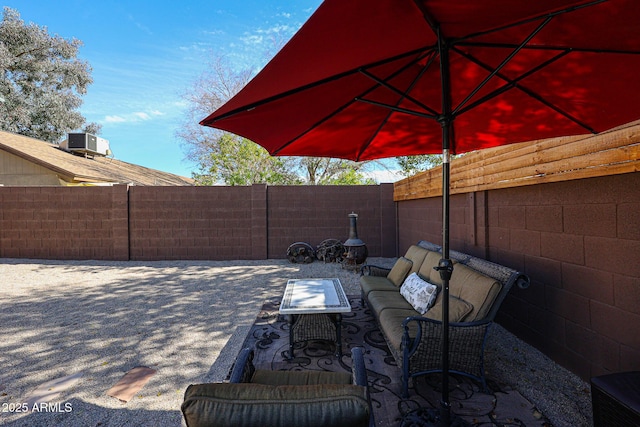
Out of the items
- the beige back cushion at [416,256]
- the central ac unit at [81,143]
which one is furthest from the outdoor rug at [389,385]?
the central ac unit at [81,143]

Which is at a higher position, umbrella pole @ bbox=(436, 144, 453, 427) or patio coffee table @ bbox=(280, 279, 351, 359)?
umbrella pole @ bbox=(436, 144, 453, 427)

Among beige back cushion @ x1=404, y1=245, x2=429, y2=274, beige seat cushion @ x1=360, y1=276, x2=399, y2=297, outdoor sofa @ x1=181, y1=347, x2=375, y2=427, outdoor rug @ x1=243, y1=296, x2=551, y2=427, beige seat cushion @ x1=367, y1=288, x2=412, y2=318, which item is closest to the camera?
outdoor sofa @ x1=181, y1=347, x2=375, y2=427

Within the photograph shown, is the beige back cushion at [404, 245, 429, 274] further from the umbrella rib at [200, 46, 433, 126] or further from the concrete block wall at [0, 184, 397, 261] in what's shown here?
the concrete block wall at [0, 184, 397, 261]

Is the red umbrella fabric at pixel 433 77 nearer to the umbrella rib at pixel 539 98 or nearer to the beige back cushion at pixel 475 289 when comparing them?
the umbrella rib at pixel 539 98

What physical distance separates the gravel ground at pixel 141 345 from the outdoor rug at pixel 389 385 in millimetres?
193

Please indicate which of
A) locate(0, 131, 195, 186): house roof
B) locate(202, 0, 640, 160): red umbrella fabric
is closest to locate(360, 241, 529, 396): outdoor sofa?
locate(202, 0, 640, 160): red umbrella fabric

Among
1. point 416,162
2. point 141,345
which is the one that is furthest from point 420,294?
point 416,162

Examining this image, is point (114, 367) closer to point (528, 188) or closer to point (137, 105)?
point (528, 188)

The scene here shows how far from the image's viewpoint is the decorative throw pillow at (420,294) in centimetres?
275

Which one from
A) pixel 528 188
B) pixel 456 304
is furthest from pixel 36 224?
pixel 528 188

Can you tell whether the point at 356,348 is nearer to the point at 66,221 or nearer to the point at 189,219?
the point at 189,219

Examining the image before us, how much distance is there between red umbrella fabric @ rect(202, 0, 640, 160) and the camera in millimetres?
1117

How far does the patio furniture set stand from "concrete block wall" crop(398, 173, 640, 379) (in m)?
0.54

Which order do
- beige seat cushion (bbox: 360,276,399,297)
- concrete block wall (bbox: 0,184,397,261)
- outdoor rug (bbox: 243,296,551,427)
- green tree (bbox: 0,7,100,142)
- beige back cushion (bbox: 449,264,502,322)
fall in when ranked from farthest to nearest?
green tree (bbox: 0,7,100,142), concrete block wall (bbox: 0,184,397,261), beige seat cushion (bbox: 360,276,399,297), beige back cushion (bbox: 449,264,502,322), outdoor rug (bbox: 243,296,551,427)
